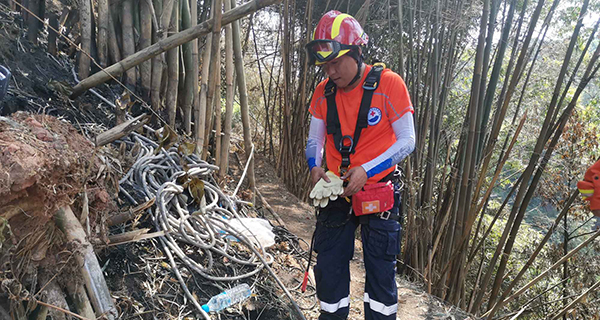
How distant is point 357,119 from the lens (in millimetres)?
1940

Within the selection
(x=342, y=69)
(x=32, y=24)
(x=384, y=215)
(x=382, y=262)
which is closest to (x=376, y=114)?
(x=342, y=69)

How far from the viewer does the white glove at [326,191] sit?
6.25ft

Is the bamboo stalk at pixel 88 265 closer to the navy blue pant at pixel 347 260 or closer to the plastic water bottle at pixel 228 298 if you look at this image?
the plastic water bottle at pixel 228 298

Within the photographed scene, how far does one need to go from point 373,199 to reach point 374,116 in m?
0.41

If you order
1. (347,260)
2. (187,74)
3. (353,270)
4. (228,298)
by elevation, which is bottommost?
(353,270)

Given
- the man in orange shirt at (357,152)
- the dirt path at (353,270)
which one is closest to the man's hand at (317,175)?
the man in orange shirt at (357,152)

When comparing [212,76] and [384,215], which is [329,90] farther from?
[212,76]

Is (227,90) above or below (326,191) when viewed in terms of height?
above

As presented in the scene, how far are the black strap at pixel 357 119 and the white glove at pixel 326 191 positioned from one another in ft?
0.40

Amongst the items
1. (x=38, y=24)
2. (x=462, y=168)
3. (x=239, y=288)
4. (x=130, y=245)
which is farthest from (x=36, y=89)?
(x=462, y=168)

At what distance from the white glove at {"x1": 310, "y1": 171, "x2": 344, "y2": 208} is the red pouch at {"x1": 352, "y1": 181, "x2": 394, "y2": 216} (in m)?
0.09

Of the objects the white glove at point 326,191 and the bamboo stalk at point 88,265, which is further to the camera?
the white glove at point 326,191

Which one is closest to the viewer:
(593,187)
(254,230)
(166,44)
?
(593,187)

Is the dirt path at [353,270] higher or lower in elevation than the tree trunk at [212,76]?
lower
